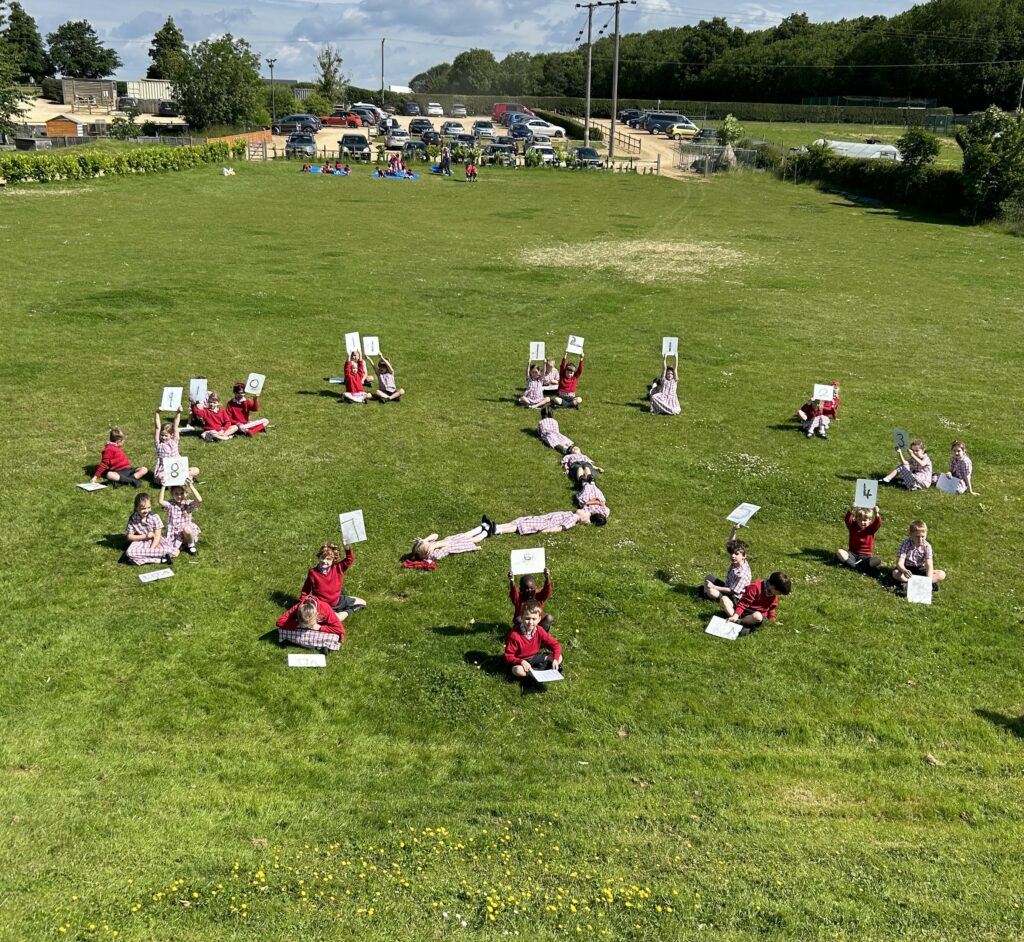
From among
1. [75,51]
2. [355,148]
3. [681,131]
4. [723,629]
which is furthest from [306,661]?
[75,51]

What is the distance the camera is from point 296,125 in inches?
3369

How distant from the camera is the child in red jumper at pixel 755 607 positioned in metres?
12.2

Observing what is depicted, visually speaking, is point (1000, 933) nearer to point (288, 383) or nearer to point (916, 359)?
point (288, 383)

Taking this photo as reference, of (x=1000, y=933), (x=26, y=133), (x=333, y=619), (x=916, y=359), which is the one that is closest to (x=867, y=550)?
(x=1000, y=933)

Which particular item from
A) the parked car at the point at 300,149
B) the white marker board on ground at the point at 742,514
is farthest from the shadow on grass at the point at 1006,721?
the parked car at the point at 300,149

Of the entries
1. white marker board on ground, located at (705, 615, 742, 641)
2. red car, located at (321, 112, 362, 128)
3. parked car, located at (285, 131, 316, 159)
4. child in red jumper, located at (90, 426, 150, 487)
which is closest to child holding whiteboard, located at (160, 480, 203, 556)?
child in red jumper, located at (90, 426, 150, 487)

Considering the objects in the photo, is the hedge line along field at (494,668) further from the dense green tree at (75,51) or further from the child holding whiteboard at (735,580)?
the dense green tree at (75,51)

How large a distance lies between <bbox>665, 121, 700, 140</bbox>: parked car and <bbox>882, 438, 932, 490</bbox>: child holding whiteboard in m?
77.0

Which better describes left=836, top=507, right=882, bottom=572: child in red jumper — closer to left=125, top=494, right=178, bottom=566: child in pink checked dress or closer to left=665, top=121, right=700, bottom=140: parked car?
left=125, top=494, right=178, bottom=566: child in pink checked dress

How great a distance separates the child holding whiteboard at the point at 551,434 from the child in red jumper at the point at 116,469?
25.2ft

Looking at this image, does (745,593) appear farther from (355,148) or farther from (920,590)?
(355,148)

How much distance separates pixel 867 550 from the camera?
1406cm

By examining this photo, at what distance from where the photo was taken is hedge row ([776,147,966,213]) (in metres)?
51.2

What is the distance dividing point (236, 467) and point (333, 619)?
6.36 metres
